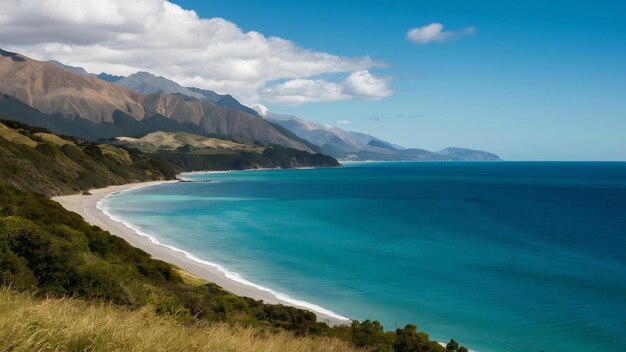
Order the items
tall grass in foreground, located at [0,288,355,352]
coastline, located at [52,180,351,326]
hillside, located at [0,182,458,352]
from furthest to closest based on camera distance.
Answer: coastline, located at [52,180,351,326] < hillside, located at [0,182,458,352] < tall grass in foreground, located at [0,288,355,352]

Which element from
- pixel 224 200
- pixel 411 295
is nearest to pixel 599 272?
pixel 411 295

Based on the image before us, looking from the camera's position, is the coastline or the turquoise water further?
the coastline

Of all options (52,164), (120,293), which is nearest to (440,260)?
(120,293)

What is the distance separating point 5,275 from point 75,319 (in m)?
11.2

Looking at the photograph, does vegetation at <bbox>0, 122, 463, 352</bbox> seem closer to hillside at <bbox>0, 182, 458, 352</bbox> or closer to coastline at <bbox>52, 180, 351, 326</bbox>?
hillside at <bbox>0, 182, 458, 352</bbox>

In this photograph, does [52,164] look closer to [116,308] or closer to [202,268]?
[202,268]

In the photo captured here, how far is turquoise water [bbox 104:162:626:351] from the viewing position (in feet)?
121

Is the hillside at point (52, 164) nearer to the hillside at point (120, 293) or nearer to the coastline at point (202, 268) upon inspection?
the coastline at point (202, 268)

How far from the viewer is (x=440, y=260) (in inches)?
2388

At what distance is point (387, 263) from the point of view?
57.7 m

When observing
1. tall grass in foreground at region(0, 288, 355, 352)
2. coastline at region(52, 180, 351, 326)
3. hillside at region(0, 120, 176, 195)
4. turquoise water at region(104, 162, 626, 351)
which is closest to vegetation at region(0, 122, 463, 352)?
tall grass in foreground at region(0, 288, 355, 352)

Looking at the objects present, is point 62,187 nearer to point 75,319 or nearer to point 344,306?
point 344,306

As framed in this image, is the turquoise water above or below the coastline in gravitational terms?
above

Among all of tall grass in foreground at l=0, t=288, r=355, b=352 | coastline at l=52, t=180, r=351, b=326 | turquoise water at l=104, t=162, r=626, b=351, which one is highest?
tall grass in foreground at l=0, t=288, r=355, b=352
